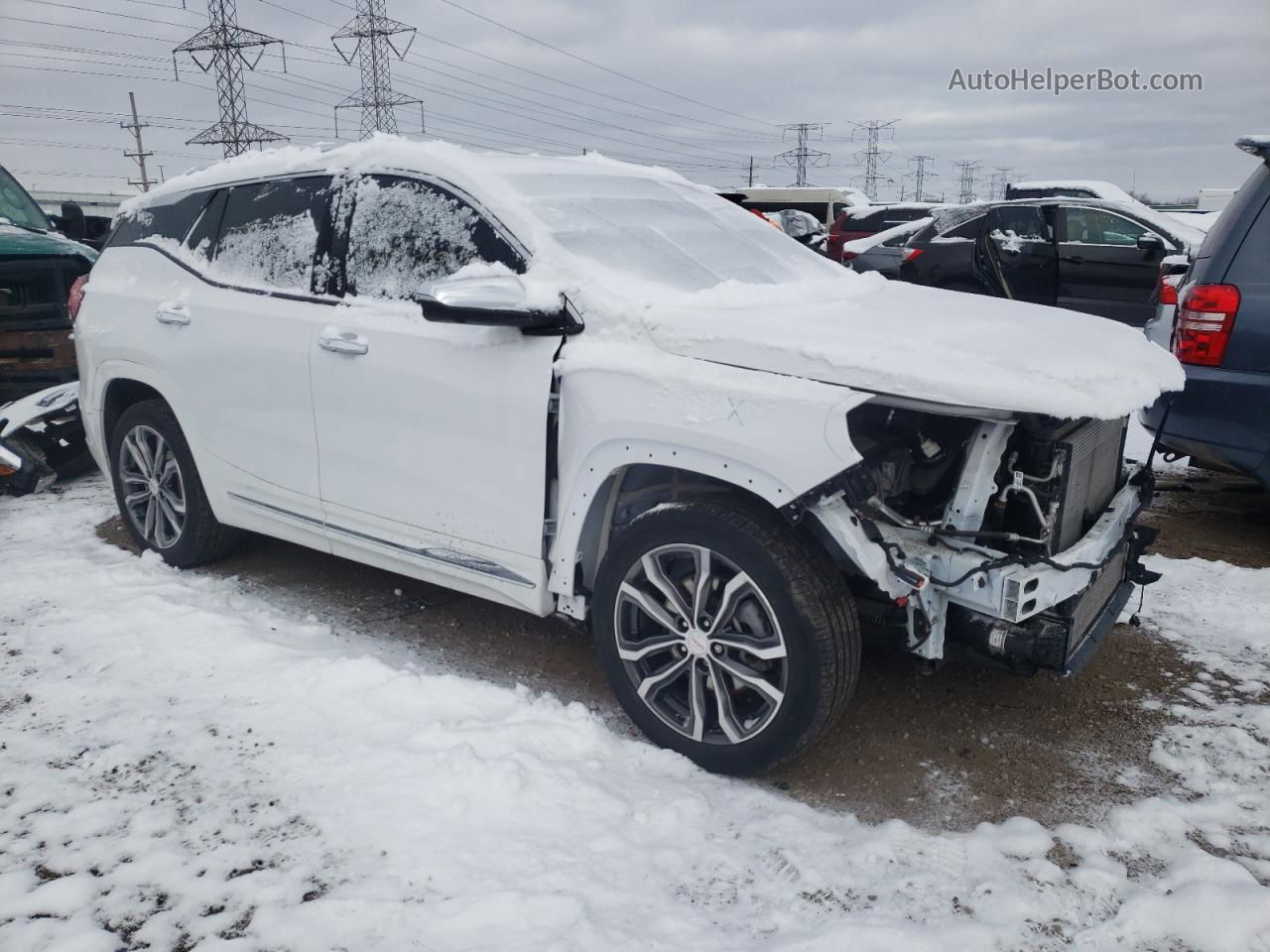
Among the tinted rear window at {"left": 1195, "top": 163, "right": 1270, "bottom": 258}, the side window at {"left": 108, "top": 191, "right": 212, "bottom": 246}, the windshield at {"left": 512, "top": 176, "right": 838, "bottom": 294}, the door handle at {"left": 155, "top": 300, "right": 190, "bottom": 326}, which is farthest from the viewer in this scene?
the tinted rear window at {"left": 1195, "top": 163, "right": 1270, "bottom": 258}

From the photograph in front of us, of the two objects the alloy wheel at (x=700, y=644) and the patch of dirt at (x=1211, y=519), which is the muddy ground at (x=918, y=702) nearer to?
the patch of dirt at (x=1211, y=519)

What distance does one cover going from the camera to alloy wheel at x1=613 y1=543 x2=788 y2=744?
288 centimetres

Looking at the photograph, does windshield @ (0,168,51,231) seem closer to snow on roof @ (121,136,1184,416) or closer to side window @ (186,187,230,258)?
side window @ (186,187,230,258)

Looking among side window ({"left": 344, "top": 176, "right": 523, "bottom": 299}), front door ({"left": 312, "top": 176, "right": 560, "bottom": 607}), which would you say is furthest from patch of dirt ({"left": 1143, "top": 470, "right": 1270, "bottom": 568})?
side window ({"left": 344, "top": 176, "right": 523, "bottom": 299})

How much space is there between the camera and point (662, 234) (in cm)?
362

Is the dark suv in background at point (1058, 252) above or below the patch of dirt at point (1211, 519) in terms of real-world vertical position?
above

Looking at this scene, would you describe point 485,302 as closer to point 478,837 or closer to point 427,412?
point 427,412

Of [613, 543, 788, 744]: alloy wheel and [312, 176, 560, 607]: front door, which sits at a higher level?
[312, 176, 560, 607]: front door

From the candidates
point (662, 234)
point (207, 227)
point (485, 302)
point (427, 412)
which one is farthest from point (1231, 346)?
point (207, 227)

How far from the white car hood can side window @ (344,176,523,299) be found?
77cm

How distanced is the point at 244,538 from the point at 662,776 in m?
2.75

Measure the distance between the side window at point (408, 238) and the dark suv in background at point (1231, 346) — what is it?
3.15 metres

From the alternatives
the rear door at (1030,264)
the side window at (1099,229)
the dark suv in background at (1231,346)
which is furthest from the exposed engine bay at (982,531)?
the side window at (1099,229)

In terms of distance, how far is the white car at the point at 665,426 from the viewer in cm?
273
